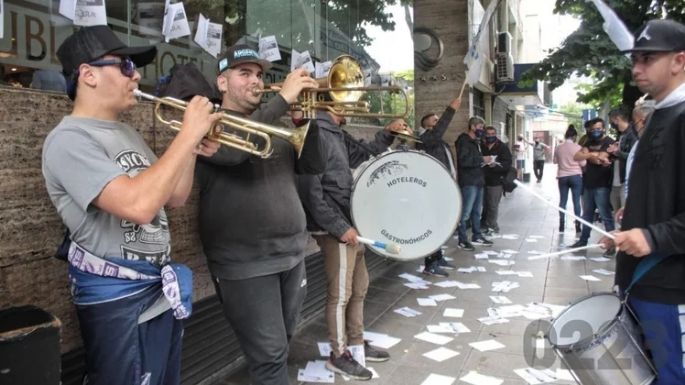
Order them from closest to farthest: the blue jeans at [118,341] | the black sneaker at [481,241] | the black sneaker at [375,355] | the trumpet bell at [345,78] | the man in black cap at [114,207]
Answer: the man in black cap at [114,207], the blue jeans at [118,341], the trumpet bell at [345,78], the black sneaker at [375,355], the black sneaker at [481,241]

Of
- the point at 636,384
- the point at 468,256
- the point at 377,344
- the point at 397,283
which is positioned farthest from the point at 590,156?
the point at 636,384

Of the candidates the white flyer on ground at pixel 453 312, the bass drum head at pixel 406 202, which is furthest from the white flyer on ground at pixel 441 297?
the bass drum head at pixel 406 202

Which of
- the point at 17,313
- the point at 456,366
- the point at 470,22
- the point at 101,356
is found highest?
the point at 470,22

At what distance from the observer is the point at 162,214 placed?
7.19 ft

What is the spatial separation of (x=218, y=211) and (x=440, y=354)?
232cm

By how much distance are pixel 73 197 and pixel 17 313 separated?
43cm

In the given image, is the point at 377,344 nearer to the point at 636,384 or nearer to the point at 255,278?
the point at 255,278

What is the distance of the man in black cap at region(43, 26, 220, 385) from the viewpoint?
178 cm

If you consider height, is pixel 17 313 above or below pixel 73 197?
below

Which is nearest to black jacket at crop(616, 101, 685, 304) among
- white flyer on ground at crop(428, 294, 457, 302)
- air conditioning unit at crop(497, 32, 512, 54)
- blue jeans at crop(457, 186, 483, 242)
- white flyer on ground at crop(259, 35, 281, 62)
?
white flyer on ground at crop(428, 294, 457, 302)

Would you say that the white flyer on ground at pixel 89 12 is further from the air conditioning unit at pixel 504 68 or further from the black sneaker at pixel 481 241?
the air conditioning unit at pixel 504 68

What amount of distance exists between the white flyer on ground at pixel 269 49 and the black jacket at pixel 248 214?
3.03 m

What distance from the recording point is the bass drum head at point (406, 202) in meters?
3.60

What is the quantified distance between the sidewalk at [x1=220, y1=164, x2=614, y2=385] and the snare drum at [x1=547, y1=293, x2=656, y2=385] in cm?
139
